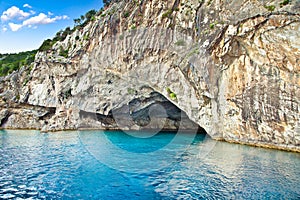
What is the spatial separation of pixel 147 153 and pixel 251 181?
8264 millimetres

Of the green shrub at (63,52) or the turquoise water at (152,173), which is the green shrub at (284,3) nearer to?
the turquoise water at (152,173)

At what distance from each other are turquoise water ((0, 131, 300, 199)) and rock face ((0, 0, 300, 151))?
3780mm

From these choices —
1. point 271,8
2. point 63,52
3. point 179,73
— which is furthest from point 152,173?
point 63,52

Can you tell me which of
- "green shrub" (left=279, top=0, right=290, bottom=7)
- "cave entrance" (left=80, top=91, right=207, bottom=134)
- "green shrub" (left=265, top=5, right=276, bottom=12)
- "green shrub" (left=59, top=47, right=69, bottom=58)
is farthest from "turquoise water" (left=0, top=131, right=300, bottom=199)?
"green shrub" (left=59, top=47, right=69, bottom=58)

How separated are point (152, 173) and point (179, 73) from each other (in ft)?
47.1

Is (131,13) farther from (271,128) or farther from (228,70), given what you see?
(271,128)

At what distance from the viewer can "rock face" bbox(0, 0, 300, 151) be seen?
17703mm

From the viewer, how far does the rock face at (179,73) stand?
58.1 feet

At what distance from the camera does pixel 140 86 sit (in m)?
29.7

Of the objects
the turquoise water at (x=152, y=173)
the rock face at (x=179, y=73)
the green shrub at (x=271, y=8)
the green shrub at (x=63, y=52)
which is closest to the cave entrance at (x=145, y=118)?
the rock face at (x=179, y=73)

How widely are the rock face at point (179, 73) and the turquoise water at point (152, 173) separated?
12.4 ft

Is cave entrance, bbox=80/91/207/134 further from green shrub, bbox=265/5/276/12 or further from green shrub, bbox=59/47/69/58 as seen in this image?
green shrub, bbox=265/5/276/12

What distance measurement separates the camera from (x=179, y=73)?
2605 centimetres

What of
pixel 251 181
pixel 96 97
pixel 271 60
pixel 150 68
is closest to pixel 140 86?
pixel 150 68
